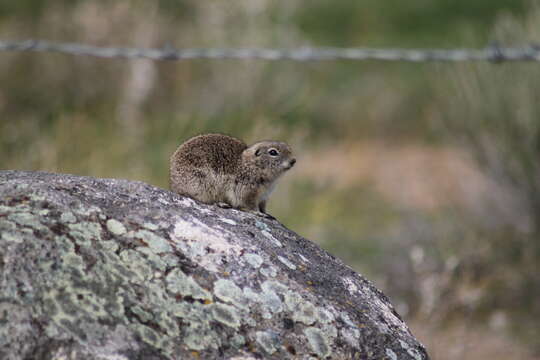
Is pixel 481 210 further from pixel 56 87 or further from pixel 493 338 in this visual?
pixel 56 87

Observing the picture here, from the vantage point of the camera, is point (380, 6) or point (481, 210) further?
point (380, 6)

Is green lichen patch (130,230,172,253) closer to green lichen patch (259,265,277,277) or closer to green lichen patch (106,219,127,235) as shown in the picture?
green lichen patch (106,219,127,235)

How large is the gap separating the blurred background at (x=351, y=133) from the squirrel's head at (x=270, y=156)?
2141mm

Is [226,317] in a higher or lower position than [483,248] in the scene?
lower

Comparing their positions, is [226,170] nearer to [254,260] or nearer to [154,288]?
[254,260]

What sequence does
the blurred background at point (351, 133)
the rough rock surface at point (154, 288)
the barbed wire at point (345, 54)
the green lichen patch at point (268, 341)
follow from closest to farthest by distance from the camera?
the rough rock surface at point (154, 288)
the green lichen patch at point (268, 341)
the barbed wire at point (345, 54)
the blurred background at point (351, 133)

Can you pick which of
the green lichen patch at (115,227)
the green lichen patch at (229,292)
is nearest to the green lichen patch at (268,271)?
the green lichen patch at (229,292)

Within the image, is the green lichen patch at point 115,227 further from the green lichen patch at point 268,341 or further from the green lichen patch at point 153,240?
the green lichen patch at point 268,341

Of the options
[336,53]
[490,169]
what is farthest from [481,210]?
[336,53]

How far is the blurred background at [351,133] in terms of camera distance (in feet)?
27.5

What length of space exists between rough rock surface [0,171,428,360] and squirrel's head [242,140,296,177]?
4.42 ft

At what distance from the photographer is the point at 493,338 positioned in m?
8.65

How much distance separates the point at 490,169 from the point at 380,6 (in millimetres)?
10829

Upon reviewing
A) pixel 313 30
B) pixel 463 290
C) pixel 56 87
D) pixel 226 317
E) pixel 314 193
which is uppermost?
pixel 313 30
